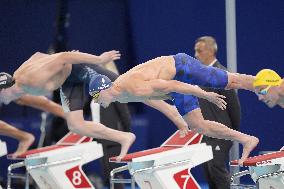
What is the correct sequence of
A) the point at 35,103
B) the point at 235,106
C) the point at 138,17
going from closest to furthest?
the point at 235,106 < the point at 35,103 < the point at 138,17

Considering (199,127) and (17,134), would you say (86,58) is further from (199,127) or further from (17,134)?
(17,134)

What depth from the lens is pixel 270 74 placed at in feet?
21.1

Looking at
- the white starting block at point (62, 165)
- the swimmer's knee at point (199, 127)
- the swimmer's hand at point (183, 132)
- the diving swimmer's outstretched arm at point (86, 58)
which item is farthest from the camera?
the white starting block at point (62, 165)

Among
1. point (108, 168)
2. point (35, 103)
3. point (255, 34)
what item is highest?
point (255, 34)

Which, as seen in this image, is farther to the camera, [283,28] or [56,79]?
[283,28]

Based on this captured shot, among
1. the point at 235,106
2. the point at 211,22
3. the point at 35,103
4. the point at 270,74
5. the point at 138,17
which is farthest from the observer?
the point at 138,17

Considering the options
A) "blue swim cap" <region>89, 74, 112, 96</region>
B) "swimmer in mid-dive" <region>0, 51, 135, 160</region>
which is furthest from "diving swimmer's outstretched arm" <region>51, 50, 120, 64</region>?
"blue swim cap" <region>89, 74, 112, 96</region>

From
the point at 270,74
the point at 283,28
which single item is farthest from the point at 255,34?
the point at 270,74

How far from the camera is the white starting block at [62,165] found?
795cm

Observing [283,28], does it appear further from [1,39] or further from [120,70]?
[1,39]

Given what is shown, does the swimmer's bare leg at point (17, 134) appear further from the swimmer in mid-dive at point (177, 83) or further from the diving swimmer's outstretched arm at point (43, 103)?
the swimmer in mid-dive at point (177, 83)

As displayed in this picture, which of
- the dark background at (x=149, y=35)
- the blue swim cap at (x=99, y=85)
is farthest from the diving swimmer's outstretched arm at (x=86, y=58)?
the dark background at (x=149, y=35)

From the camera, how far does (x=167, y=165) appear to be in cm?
A: 684

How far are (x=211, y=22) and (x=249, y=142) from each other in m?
3.50
